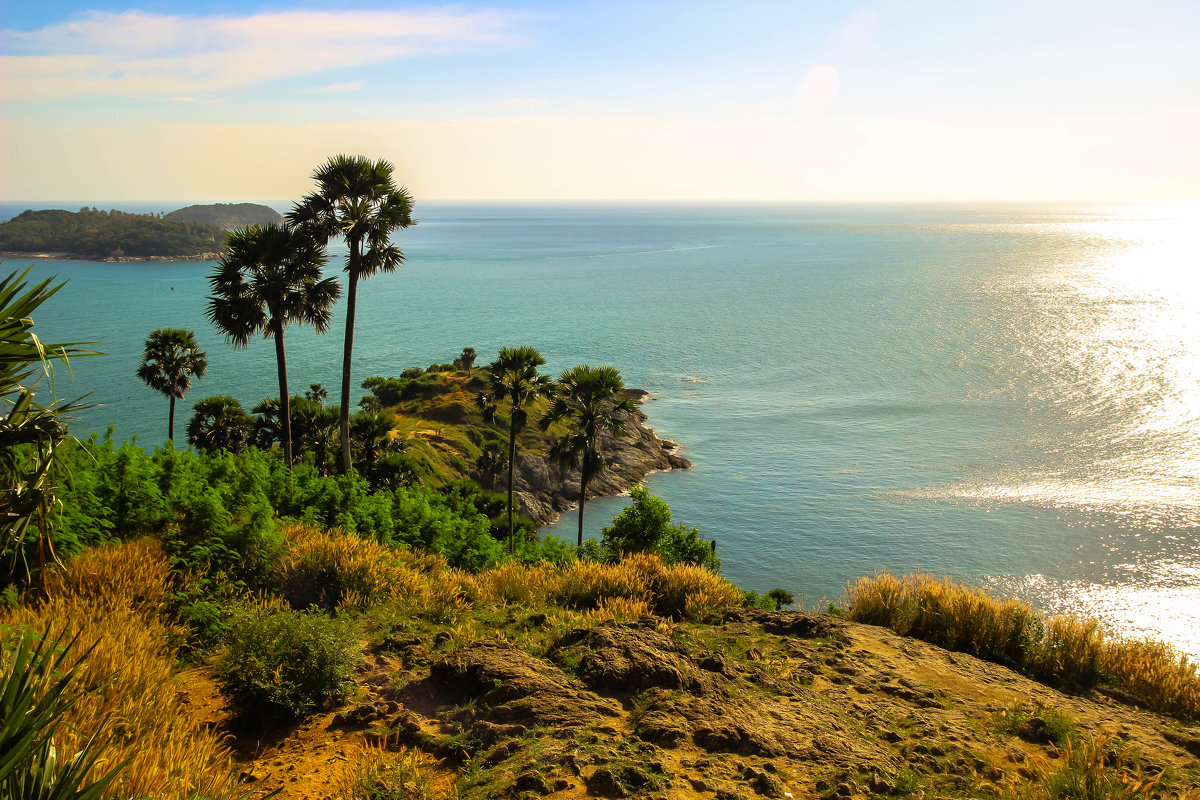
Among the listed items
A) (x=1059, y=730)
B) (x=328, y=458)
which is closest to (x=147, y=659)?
(x=1059, y=730)

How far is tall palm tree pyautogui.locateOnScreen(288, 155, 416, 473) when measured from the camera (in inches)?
993

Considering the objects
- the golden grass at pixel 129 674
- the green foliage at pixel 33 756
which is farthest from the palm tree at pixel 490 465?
the green foliage at pixel 33 756

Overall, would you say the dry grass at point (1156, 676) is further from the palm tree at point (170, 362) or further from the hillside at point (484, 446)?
the palm tree at point (170, 362)

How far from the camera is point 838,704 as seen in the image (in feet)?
30.1

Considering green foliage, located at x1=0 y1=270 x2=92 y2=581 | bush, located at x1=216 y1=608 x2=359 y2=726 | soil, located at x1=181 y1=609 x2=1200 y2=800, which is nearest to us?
green foliage, located at x1=0 y1=270 x2=92 y2=581

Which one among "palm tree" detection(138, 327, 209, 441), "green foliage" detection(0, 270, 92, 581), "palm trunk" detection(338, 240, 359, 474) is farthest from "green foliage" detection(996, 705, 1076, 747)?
"palm tree" detection(138, 327, 209, 441)

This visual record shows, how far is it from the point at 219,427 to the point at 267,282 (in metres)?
18.2

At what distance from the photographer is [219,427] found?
40156 millimetres

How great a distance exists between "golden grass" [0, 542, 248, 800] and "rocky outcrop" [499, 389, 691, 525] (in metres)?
42.0

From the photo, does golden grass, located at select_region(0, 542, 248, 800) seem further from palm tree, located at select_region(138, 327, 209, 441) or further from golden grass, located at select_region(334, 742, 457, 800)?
palm tree, located at select_region(138, 327, 209, 441)

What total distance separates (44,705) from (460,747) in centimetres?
401

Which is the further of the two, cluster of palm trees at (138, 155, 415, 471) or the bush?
cluster of palm trees at (138, 155, 415, 471)

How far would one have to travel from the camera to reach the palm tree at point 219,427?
40.1 m

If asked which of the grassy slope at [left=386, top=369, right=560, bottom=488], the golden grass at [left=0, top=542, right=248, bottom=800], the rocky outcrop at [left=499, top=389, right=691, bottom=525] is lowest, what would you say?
the rocky outcrop at [left=499, top=389, right=691, bottom=525]
